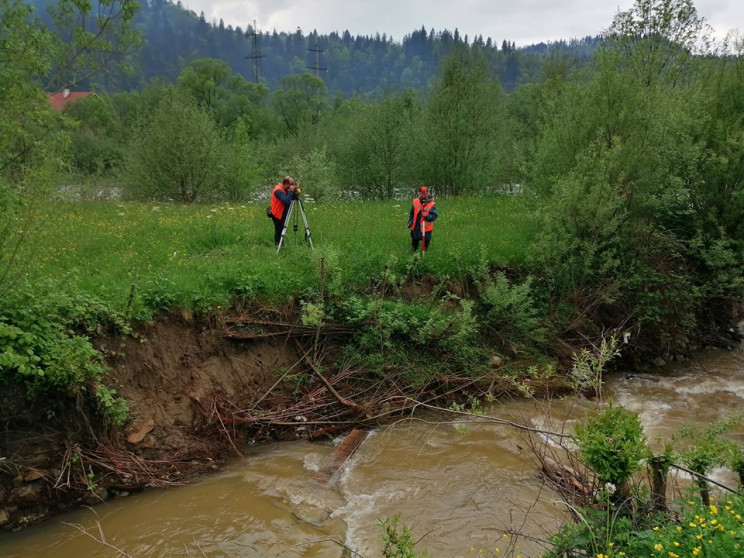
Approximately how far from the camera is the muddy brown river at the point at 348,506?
624 centimetres

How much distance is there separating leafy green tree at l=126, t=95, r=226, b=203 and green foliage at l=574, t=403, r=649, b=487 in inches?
831

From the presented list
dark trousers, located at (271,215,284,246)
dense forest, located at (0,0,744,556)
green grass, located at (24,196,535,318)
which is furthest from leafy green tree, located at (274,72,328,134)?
dark trousers, located at (271,215,284,246)

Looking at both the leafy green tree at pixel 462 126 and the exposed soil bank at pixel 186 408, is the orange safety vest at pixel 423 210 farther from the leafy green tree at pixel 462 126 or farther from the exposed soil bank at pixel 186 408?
the leafy green tree at pixel 462 126

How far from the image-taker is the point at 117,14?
298 inches

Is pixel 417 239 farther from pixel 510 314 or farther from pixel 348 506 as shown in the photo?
pixel 348 506

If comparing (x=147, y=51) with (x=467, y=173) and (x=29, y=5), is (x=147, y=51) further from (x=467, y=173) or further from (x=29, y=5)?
(x=29, y=5)

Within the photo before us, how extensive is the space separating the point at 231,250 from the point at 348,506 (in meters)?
7.18

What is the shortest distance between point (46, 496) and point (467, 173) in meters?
20.1

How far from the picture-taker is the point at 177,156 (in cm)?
2194

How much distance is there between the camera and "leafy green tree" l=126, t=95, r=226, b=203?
2175cm

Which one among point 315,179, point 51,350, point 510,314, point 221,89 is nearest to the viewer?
point 51,350

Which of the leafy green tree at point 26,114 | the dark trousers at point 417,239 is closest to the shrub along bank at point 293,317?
the dark trousers at point 417,239

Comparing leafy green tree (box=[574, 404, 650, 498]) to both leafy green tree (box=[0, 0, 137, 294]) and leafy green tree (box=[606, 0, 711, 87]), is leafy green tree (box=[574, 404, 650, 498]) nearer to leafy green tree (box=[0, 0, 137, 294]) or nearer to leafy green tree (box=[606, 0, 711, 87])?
leafy green tree (box=[0, 0, 137, 294])

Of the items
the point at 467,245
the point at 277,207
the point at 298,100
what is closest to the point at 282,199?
the point at 277,207
